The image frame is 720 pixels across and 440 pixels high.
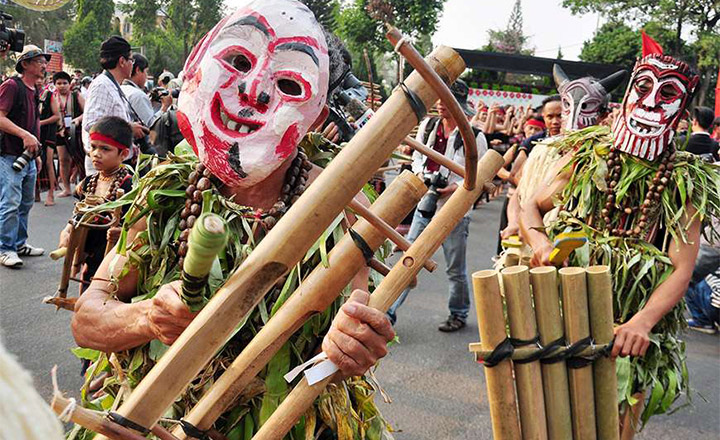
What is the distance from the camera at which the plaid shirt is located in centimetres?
473

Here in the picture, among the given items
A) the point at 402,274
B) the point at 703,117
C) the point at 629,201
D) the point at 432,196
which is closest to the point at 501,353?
the point at 402,274

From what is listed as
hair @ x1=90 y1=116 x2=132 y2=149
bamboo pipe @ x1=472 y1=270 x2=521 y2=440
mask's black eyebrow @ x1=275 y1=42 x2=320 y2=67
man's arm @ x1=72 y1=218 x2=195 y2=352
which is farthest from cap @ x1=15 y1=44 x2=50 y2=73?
bamboo pipe @ x1=472 y1=270 x2=521 y2=440

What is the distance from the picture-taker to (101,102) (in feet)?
15.6

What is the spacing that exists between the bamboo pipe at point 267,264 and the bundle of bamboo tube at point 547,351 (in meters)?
0.73

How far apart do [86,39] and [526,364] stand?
46.6m

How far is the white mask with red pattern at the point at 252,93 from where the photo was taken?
1.68 metres

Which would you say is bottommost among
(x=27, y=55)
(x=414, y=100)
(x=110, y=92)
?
(x=414, y=100)

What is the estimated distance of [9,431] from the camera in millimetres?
523

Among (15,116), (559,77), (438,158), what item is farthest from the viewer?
(15,116)

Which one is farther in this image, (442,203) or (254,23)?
(442,203)

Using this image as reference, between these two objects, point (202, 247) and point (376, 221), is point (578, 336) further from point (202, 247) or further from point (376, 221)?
point (202, 247)

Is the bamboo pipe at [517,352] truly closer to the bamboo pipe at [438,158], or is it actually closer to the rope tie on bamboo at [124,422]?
the bamboo pipe at [438,158]

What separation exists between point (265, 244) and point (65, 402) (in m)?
0.41

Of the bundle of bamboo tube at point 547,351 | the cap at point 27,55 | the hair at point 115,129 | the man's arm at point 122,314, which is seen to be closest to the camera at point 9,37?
the cap at point 27,55
